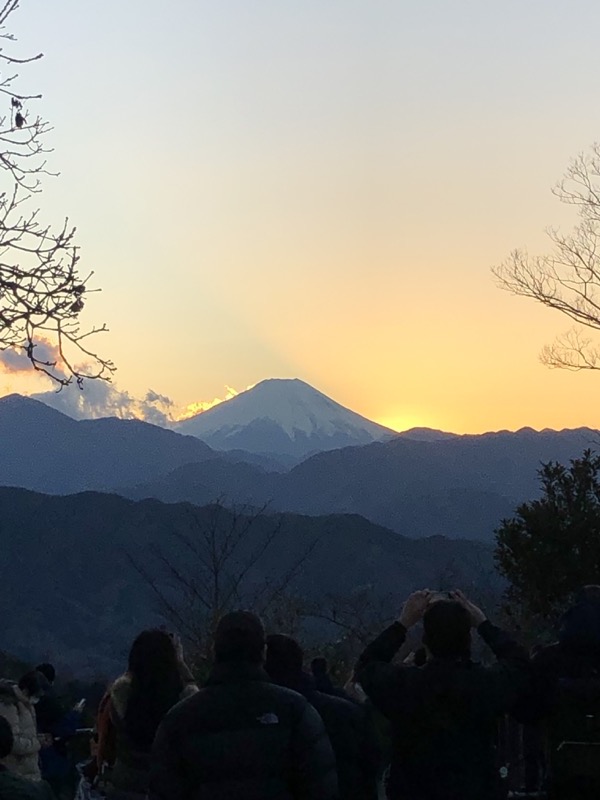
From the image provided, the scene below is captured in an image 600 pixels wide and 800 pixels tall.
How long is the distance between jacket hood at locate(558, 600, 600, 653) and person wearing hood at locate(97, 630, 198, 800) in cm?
159

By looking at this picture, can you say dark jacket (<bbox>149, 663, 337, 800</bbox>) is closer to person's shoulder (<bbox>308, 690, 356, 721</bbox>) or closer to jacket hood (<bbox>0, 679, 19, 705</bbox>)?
person's shoulder (<bbox>308, 690, 356, 721</bbox>)

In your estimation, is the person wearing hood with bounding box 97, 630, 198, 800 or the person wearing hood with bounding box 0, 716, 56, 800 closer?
the person wearing hood with bounding box 0, 716, 56, 800

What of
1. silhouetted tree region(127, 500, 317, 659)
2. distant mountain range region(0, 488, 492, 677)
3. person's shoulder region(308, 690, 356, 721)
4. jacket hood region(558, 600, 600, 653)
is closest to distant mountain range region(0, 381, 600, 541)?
distant mountain range region(0, 488, 492, 677)

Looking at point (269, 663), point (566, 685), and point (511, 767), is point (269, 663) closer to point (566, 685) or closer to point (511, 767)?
point (566, 685)

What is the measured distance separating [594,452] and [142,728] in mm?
8263

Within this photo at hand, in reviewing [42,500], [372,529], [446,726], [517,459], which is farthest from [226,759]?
[517,459]

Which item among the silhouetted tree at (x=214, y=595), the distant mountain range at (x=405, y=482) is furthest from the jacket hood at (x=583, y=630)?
the distant mountain range at (x=405, y=482)

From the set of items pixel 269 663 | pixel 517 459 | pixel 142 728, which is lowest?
pixel 142 728

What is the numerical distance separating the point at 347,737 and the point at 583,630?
1.19m

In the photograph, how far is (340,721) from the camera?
16.4 feet

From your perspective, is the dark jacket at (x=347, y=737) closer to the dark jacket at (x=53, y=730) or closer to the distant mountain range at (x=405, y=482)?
the dark jacket at (x=53, y=730)

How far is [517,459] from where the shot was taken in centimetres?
18150

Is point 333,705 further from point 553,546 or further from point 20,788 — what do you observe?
point 553,546

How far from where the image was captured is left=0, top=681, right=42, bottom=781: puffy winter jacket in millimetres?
5418
